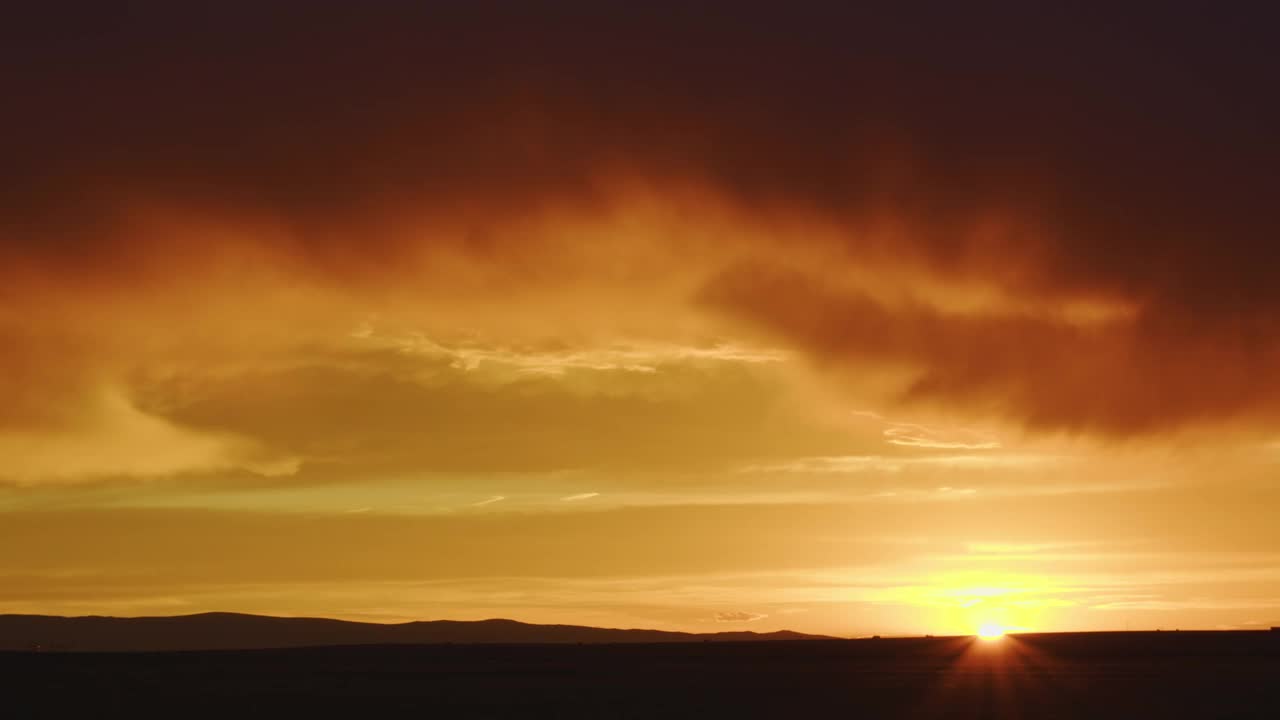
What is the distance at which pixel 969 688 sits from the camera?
58.0 meters

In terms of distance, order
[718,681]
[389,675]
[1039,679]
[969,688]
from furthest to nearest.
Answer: [389,675]
[718,681]
[1039,679]
[969,688]

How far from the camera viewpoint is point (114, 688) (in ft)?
216

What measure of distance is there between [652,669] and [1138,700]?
3492 centimetres

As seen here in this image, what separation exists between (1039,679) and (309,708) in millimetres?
31618

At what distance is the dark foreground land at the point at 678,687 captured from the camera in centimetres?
4962

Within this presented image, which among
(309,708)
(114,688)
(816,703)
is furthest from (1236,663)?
(114,688)

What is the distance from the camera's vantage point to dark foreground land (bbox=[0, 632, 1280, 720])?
1954 inches

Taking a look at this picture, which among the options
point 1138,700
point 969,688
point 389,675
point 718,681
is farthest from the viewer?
point 389,675

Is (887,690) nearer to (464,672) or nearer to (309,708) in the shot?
(309,708)

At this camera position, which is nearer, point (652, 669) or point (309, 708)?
point (309, 708)

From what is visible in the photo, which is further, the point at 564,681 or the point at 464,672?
the point at 464,672

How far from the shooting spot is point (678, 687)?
6278 centimetres

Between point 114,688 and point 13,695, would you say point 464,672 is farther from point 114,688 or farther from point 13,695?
point 13,695

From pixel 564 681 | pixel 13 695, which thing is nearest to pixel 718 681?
pixel 564 681
